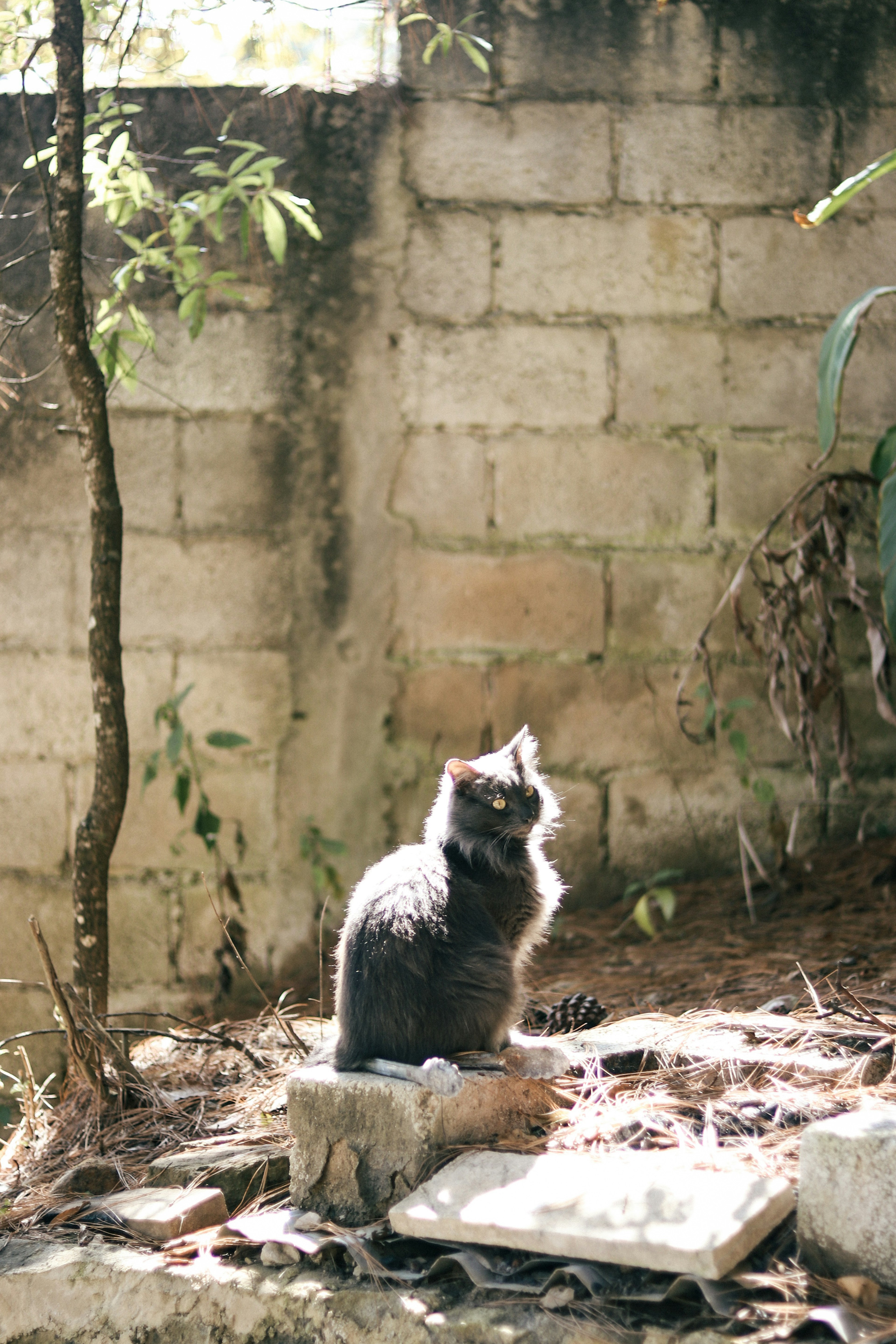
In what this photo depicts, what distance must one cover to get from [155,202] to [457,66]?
4.10ft

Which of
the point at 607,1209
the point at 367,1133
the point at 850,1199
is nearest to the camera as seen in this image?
the point at 850,1199

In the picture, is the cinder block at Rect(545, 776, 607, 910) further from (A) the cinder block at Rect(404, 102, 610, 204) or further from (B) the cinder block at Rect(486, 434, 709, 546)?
(A) the cinder block at Rect(404, 102, 610, 204)

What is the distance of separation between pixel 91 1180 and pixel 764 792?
2326 mm

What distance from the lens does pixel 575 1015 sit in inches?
101

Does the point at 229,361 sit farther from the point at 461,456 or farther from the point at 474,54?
the point at 474,54

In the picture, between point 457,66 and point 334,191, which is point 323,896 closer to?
point 334,191

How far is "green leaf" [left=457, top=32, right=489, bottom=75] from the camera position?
330 cm

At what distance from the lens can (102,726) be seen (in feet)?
8.46

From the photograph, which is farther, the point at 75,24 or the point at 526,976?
the point at 526,976

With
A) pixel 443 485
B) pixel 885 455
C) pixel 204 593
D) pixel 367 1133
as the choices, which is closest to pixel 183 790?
pixel 204 593

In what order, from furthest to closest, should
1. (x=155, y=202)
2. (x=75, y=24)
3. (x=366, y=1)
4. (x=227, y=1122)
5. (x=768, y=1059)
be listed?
(x=366, y=1) < (x=155, y=202) < (x=75, y=24) < (x=227, y=1122) < (x=768, y=1059)

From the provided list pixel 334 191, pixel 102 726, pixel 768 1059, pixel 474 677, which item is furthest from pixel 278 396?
pixel 768 1059

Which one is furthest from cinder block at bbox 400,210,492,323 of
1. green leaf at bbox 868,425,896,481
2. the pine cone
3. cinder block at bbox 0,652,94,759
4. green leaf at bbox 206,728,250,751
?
the pine cone

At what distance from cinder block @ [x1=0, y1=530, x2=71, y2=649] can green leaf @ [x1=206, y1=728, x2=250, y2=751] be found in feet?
2.09
